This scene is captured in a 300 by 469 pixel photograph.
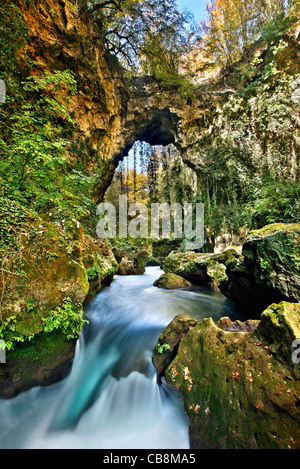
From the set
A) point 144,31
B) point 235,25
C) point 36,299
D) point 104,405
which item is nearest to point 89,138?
point 144,31

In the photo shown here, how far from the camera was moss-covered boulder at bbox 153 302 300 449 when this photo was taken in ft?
5.57

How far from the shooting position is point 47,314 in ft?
8.30

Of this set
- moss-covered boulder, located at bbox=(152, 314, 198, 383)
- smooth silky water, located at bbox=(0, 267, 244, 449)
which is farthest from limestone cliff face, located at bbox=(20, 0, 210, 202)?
smooth silky water, located at bbox=(0, 267, 244, 449)

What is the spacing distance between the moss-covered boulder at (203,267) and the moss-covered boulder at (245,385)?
4555 millimetres

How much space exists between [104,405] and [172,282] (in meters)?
5.33

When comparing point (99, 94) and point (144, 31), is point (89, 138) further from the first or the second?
point (144, 31)

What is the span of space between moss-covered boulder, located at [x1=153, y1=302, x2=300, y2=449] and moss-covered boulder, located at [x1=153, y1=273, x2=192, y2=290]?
5369 mm

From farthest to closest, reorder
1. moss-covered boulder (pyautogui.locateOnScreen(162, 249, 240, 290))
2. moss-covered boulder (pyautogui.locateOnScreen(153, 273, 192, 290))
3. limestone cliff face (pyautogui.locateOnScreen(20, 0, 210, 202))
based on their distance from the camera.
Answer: moss-covered boulder (pyautogui.locateOnScreen(153, 273, 192, 290))
moss-covered boulder (pyautogui.locateOnScreen(162, 249, 240, 290))
limestone cliff face (pyautogui.locateOnScreen(20, 0, 210, 202))

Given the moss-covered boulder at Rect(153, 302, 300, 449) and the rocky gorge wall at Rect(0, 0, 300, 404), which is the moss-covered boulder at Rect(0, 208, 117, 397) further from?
the moss-covered boulder at Rect(153, 302, 300, 449)

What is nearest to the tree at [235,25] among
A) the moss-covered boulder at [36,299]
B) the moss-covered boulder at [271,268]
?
the moss-covered boulder at [271,268]
